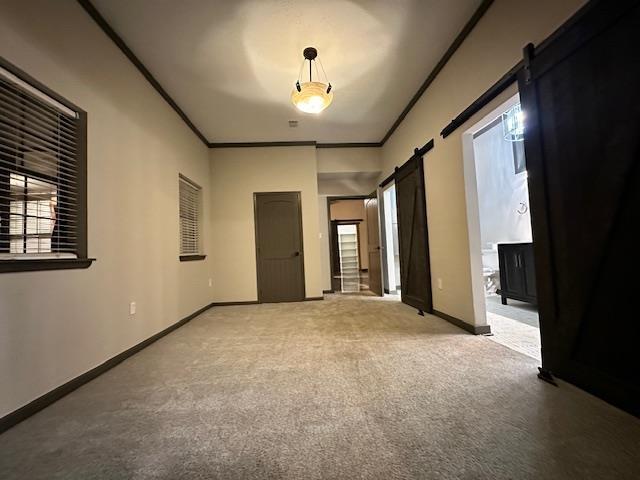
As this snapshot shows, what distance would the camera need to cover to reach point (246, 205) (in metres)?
5.28

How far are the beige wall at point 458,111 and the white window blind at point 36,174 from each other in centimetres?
331

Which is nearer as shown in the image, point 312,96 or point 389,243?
point 312,96

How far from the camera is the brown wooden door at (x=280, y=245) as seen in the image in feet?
17.3

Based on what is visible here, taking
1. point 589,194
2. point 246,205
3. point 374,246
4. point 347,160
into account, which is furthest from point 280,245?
point 589,194

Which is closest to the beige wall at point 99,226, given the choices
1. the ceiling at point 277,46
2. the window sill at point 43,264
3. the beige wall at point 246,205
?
the window sill at point 43,264

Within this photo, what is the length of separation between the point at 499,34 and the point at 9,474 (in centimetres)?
396

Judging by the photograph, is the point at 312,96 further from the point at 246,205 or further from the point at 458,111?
the point at 246,205

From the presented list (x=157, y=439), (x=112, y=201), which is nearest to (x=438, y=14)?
(x=112, y=201)

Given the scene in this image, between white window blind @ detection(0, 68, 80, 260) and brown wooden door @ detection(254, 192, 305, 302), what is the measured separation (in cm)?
328

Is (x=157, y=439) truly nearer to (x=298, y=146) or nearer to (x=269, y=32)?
(x=269, y=32)

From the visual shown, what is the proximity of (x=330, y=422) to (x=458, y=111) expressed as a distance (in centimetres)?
304

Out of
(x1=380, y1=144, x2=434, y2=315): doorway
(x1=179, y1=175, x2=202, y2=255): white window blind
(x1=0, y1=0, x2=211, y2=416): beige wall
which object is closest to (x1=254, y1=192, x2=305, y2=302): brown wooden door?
(x1=179, y1=175, x2=202, y2=255): white window blind

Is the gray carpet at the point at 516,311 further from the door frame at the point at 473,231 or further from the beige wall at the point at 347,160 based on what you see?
the beige wall at the point at 347,160

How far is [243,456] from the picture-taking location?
4.09 ft
